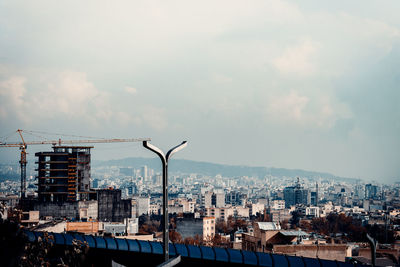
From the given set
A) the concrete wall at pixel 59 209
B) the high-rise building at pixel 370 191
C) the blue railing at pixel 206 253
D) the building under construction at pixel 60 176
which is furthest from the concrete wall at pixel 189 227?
the high-rise building at pixel 370 191

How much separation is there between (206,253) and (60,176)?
36.1 metres

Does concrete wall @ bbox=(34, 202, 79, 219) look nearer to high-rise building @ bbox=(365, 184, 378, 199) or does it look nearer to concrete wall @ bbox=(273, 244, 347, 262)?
concrete wall @ bbox=(273, 244, 347, 262)

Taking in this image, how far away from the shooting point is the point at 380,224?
46.1m

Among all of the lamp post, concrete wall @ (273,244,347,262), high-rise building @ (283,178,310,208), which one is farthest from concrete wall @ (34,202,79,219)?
high-rise building @ (283,178,310,208)

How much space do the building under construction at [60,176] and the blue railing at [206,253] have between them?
3414cm

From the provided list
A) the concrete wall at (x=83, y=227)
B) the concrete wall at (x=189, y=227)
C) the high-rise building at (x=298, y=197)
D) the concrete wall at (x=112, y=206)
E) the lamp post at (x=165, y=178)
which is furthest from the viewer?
the high-rise building at (x=298, y=197)

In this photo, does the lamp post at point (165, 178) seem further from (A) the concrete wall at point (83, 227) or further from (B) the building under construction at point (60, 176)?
(B) the building under construction at point (60, 176)

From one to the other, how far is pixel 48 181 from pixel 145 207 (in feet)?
164

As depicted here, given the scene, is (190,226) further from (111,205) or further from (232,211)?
(232,211)

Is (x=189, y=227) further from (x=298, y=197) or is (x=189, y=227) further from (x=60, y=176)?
(x=298, y=197)

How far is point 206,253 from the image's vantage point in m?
9.29

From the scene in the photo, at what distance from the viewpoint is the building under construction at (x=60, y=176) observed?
1713 inches

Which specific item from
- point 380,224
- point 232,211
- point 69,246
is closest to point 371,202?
point 232,211

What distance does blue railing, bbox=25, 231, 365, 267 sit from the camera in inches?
347
